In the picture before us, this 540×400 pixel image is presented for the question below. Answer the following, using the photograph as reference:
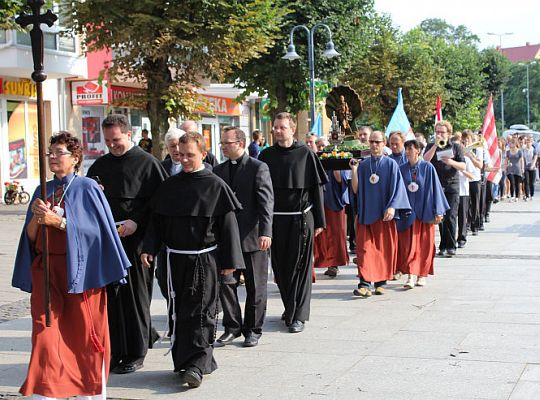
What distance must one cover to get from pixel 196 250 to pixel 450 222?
780 centimetres

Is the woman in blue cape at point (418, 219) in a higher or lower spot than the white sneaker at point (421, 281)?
higher

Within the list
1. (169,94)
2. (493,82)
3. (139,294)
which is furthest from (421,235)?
(493,82)

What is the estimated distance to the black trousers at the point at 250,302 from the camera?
307 inches

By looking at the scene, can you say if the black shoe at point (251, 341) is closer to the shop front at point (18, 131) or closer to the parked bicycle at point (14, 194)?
the parked bicycle at point (14, 194)

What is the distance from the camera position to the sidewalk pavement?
20.4 ft

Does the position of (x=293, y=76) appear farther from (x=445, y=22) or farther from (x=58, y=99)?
(x=445, y=22)

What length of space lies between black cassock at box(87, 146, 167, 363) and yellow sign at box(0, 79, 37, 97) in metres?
19.2

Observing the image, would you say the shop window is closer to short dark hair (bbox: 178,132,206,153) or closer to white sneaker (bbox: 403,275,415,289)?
white sneaker (bbox: 403,275,415,289)

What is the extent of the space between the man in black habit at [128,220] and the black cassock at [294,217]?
5.49ft

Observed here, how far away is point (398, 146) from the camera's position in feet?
37.1

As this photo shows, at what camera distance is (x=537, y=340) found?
24.9 feet

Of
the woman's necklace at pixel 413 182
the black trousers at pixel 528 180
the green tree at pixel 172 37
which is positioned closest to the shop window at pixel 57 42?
the green tree at pixel 172 37

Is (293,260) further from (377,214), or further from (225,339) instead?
(377,214)

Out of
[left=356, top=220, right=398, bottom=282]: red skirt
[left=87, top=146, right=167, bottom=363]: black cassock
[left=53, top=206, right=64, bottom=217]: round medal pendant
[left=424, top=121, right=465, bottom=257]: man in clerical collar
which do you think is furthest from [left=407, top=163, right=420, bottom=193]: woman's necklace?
[left=53, top=206, right=64, bottom=217]: round medal pendant
